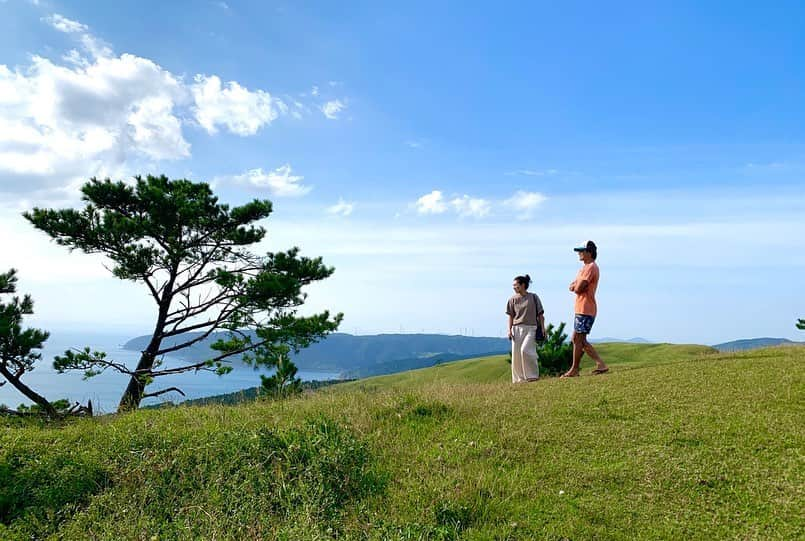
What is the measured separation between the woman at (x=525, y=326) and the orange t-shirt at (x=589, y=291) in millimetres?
1112

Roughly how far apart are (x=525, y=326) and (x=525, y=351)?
63 centimetres

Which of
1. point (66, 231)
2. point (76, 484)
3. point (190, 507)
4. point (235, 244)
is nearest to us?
point (190, 507)

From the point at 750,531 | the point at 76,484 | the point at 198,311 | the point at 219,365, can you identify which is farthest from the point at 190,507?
the point at 198,311

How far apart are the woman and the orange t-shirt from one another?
1.11 m

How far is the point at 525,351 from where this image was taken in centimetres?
1230

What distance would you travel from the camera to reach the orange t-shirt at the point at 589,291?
453 inches

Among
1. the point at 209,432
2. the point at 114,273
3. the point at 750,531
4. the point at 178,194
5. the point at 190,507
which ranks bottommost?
the point at 750,531

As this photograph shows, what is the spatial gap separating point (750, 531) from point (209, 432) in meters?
6.76

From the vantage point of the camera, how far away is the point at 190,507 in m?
5.46

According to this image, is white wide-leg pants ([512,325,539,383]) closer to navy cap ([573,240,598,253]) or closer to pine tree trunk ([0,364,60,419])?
navy cap ([573,240,598,253])

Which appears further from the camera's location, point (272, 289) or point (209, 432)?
point (272, 289)

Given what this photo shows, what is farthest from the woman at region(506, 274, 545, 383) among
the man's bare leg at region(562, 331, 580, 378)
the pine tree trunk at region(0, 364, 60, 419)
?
the pine tree trunk at region(0, 364, 60, 419)

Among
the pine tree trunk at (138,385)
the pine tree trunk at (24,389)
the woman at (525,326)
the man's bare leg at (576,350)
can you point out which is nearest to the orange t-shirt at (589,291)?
the man's bare leg at (576,350)

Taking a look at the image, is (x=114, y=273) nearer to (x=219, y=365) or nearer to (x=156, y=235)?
(x=156, y=235)
